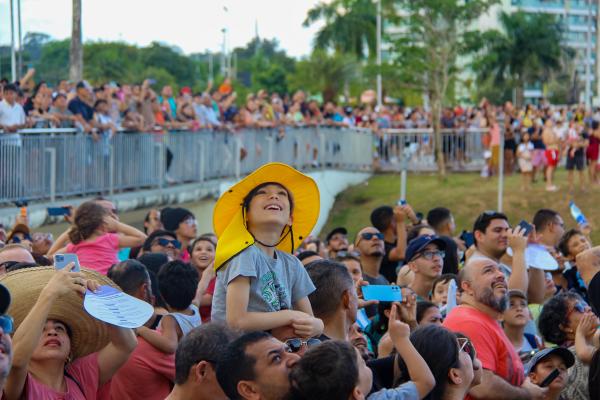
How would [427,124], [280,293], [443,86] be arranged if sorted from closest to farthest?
[280,293]
[443,86]
[427,124]

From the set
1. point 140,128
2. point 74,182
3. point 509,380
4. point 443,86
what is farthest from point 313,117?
point 509,380

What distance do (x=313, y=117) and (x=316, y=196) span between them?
23.2m

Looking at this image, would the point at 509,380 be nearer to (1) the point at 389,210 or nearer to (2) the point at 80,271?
(2) the point at 80,271

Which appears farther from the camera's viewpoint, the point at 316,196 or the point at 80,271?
the point at 316,196

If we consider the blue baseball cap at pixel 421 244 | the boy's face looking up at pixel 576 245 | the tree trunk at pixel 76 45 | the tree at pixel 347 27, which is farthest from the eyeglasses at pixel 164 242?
the tree at pixel 347 27

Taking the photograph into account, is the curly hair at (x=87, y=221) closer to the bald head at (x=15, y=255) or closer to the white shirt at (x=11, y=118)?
the bald head at (x=15, y=255)

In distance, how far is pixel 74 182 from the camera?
57.7 ft

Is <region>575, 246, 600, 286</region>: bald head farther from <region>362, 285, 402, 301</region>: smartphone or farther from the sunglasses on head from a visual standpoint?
<region>362, 285, 402, 301</region>: smartphone

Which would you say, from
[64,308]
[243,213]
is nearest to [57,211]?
[243,213]

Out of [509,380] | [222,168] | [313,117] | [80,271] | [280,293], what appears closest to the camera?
[80,271]

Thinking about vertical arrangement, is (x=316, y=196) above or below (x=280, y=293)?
above

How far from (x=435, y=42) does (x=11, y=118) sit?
62.7 ft

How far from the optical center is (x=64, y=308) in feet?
19.0

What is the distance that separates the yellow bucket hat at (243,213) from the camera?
251 inches
